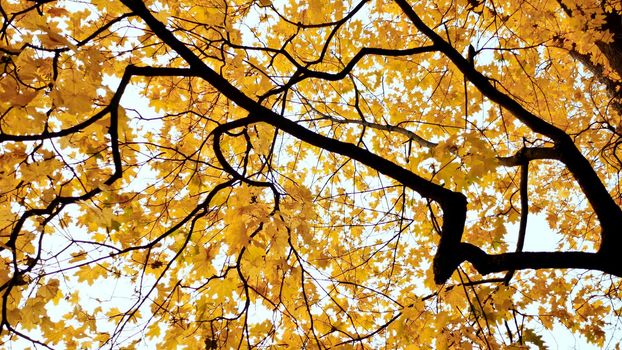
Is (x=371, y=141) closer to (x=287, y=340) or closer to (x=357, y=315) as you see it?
(x=357, y=315)

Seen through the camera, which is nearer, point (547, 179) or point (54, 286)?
point (54, 286)

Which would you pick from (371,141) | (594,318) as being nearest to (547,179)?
(594,318)

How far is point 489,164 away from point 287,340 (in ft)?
6.82

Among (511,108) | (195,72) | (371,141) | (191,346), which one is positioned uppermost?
(371,141)

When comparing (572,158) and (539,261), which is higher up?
(572,158)

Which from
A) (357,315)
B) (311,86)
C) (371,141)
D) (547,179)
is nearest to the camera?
(357,315)

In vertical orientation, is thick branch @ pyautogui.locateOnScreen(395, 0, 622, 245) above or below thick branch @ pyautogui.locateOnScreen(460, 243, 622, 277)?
above

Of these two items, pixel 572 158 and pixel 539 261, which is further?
pixel 572 158

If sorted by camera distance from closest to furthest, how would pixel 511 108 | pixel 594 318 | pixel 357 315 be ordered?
1. pixel 511 108
2. pixel 357 315
3. pixel 594 318

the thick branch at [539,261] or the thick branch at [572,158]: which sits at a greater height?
the thick branch at [572,158]

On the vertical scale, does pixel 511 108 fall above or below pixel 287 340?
above

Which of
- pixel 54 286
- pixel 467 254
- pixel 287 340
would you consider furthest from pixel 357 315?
A: pixel 54 286

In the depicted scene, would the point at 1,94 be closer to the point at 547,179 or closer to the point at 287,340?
the point at 287,340

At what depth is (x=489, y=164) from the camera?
→ 226 cm
